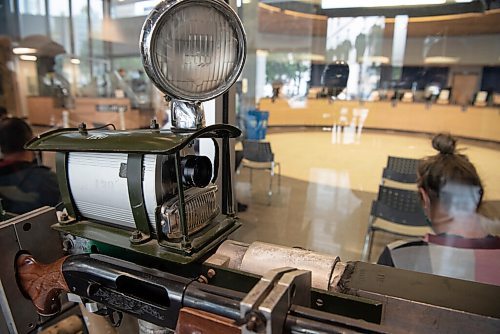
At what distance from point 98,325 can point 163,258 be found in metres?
0.32

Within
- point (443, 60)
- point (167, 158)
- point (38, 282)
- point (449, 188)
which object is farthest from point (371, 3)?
point (443, 60)

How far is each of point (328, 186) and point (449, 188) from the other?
8.35 feet

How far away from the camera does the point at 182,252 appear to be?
0.57 m

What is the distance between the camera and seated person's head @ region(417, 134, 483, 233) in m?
1.37

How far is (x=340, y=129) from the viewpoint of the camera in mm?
4590

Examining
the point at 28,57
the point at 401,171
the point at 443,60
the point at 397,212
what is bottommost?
the point at 397,212

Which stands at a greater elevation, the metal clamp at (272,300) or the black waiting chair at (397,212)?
the metal clamp at (272,300)

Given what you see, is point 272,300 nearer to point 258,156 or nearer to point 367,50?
point 258,156

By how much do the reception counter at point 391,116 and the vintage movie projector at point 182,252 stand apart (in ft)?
9.58

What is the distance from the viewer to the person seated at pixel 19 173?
1.85 meters

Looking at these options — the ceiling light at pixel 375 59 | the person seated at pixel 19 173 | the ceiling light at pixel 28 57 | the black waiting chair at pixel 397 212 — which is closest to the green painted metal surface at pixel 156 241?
the person seated at pixel 19 173

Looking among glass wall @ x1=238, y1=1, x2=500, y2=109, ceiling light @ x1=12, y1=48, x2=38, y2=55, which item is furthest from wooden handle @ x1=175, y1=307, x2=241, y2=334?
ceiling light @ x1=12, y1=48, x2=38, y2=55

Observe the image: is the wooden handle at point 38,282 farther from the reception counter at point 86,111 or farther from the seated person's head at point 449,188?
the reception counter at point 86,111

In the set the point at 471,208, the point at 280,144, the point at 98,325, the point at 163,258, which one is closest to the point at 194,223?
the point at 163,258
